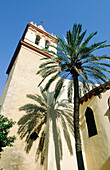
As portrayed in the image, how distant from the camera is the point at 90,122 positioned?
9938mm

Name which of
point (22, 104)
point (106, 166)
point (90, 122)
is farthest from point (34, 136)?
A: point (106, 166)

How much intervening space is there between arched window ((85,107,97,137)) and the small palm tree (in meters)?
1.42

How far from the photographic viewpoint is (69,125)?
34.3 ft

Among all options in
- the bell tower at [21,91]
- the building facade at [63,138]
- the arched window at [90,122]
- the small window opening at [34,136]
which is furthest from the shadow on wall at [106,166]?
the small window opening at [34,136]

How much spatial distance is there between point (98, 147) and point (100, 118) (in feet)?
6.42

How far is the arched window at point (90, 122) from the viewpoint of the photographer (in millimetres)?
9383

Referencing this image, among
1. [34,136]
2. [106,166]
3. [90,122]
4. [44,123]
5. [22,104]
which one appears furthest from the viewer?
[22,104]

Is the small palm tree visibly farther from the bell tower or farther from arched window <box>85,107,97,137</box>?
arched window <box>85,107,97,137</box>

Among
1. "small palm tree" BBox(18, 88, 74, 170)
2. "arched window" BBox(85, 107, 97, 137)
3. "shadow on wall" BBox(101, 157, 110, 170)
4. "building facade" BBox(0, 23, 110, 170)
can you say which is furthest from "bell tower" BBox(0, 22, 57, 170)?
"arched window" BBox(85, 107, 97, 137)

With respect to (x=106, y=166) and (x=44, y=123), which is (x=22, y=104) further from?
(x=106, y=166)

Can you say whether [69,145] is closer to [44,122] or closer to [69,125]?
[69,125]

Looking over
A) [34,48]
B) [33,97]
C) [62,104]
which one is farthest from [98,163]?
[34,48]

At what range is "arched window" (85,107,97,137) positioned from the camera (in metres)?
9.38

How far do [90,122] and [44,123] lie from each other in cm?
390
